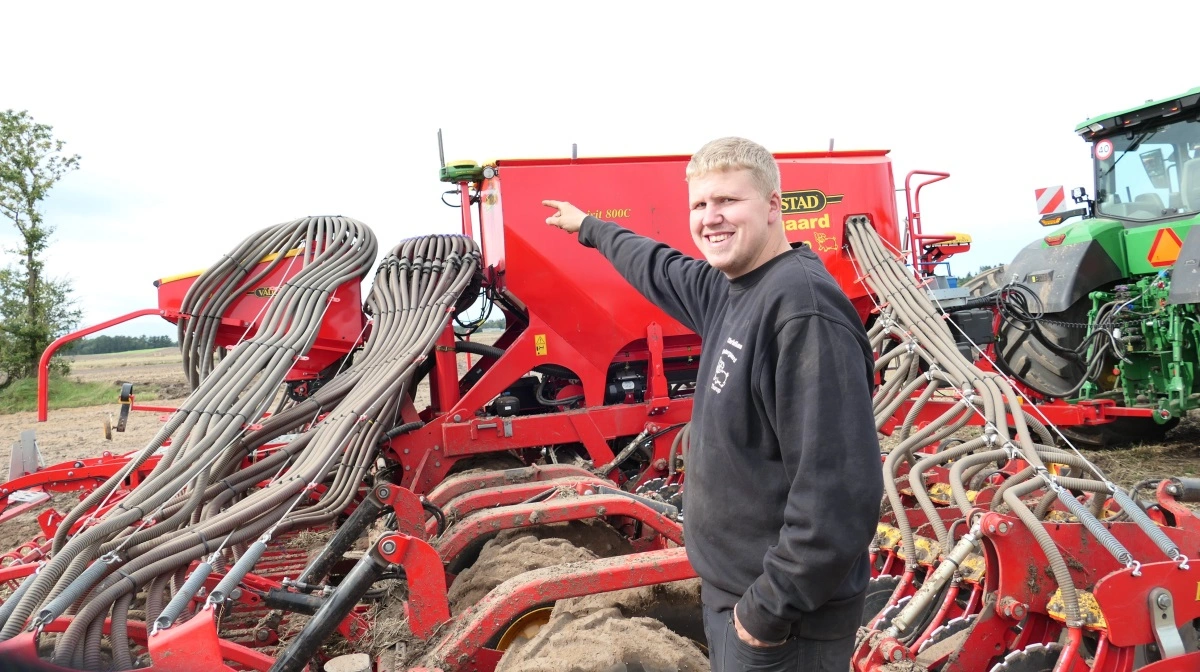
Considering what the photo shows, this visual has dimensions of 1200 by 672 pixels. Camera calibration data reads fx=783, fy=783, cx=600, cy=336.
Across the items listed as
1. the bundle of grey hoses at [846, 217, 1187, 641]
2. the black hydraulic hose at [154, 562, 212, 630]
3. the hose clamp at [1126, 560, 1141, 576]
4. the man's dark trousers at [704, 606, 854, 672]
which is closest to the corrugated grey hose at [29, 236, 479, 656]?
the black hydraulic hose at [154, 562, 212, 630]

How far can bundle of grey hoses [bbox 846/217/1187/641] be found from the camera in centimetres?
245

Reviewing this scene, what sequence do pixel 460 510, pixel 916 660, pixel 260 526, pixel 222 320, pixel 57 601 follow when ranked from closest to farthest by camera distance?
pixel 57 601 → pixel 916 660 → pixel 260 526 → pixel 460 510 → pixel 222 320

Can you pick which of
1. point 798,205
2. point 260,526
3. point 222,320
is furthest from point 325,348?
point 798,205

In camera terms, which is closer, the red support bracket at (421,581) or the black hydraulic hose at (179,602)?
the black hydraulic hose at (179,602)

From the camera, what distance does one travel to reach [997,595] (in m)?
2.43

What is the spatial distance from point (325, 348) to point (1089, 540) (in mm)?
3675

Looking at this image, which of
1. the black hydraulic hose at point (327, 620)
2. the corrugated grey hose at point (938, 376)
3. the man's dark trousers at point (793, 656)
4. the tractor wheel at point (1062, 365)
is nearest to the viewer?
the man's dark trousers at point (793, 656)

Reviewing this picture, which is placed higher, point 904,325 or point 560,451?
point 904,325

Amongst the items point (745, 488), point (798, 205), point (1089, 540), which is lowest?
point (1089, 540)

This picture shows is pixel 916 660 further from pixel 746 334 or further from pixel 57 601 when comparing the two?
pixel 57 601

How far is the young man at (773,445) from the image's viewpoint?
54.7 inches

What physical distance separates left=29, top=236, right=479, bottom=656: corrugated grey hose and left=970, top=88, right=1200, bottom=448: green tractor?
389 centimetres

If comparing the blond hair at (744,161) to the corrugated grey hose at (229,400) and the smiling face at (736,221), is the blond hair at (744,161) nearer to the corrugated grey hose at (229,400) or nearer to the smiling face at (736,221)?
the smiling face at (736,221)

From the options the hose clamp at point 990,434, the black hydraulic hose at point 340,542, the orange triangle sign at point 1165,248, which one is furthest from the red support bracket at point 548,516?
the orange triangle sign at point 1165,248
